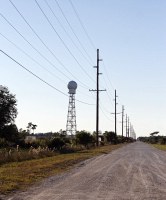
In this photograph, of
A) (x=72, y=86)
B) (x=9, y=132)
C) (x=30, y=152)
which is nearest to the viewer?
(x=30, y=152)

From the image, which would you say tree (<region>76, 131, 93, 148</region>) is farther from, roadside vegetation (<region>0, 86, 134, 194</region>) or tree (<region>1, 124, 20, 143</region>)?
tree (<region>1, 124, 20, 143</region>)

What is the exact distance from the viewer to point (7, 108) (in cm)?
7331

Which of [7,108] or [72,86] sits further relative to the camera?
[72,86]

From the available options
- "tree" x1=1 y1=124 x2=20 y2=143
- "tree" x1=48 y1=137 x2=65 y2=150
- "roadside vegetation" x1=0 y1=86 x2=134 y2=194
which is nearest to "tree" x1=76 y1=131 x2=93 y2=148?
"roadside vegetation" x1=0 y1=86 x2=134 y2=194

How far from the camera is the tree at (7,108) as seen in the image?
72106 mm

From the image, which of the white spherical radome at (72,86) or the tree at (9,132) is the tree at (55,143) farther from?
the white spherical radome at (72,86)

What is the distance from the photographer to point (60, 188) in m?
15.3

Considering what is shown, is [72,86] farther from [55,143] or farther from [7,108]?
[55,143]

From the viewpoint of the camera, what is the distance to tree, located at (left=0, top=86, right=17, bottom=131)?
2839 inches

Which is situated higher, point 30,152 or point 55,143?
point 55,143

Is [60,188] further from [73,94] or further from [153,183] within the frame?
[73,94]

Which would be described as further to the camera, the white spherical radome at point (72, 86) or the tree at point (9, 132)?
the white spherical radome at point (72, 86)

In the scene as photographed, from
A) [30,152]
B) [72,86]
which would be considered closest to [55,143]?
[30,152]

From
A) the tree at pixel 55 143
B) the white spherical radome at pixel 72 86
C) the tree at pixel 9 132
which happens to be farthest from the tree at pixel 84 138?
the white spherical radome at pixel 72 86
